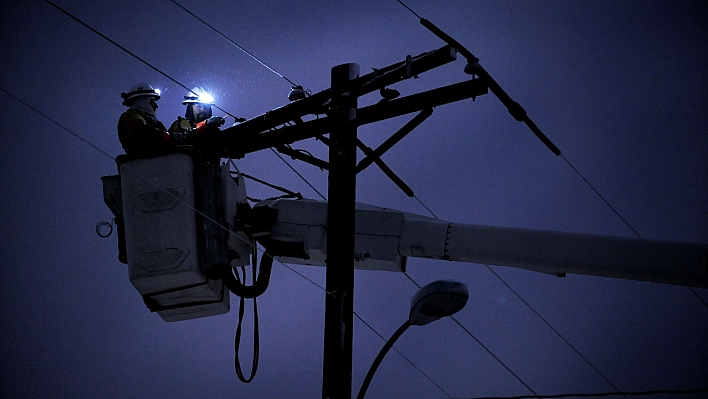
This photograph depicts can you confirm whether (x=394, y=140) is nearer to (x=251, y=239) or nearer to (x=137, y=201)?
(x=251, y=239)

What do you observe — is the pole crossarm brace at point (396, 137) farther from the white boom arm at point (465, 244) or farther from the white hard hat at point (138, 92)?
the white hard hat at point (138, 92)

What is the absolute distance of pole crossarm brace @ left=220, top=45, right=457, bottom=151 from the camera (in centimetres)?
658

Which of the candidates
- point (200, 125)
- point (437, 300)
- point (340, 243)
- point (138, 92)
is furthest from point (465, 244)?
point (138, 92)

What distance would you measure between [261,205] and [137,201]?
1220 mm

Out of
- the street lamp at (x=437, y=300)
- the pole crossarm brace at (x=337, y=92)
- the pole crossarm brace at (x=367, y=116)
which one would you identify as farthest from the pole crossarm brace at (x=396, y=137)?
the street lamp at (x=437, y=300)

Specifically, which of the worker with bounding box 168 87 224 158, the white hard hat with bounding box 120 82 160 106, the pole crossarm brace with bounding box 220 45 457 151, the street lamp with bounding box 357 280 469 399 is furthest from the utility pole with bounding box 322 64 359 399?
the white hard hat with bounding box 120 82 160 106

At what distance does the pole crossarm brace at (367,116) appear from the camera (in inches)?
271

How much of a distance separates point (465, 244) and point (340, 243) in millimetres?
1598

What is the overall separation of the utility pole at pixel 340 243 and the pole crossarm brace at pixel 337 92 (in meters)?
0.14

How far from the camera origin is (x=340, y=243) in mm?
6801

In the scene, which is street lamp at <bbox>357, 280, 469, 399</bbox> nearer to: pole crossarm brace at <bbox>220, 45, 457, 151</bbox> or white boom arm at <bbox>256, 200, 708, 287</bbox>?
white boom arm at <bbox>256, 200, 708, 287</bbox>

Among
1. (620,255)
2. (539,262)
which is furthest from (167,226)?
(620,255)

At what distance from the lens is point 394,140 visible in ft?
23.8

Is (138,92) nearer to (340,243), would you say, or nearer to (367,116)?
(367,116)
